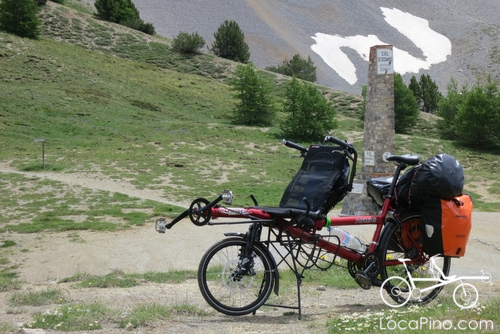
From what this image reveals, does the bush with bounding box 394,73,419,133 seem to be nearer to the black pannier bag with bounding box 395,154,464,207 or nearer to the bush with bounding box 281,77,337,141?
the bush with bounding box 281,77,337,141

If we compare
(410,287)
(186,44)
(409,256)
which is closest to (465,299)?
(410,287)

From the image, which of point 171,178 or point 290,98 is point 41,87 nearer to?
point 290,98

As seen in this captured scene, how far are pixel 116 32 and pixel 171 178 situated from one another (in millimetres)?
40125

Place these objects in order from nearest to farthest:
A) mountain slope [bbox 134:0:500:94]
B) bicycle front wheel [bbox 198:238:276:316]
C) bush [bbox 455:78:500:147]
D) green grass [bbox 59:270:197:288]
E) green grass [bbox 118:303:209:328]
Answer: green grass [bbox 118:303:209:328] → bicycle front wheel [bbox 198:238:276:316] → green grass [bbox 59:270:197:288] → bush [bbox 455:78:500:147] → mountain slope [bbox 134:0:500:94]

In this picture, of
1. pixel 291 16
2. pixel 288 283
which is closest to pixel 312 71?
pixel 291 16

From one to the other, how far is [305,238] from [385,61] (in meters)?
8.50

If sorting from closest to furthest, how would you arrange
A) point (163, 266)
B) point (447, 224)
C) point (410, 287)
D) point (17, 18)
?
point (447, 224), point (410, 287), point (163, 266), point (17, 18)

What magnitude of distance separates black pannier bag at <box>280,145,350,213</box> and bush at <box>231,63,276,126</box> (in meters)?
28.5

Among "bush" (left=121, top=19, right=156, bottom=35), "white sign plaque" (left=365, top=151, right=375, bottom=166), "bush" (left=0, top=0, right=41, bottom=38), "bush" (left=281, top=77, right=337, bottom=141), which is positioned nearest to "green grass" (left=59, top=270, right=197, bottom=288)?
"white sign plaque" (left=365, top=151, right=375, bottom=166)

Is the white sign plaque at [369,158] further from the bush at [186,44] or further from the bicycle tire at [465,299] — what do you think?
the bush at [186,44]

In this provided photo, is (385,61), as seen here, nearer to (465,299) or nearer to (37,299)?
(465,299)

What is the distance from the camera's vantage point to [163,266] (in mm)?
10062

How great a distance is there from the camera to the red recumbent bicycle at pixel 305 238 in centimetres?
482

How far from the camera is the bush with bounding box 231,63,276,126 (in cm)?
3397
